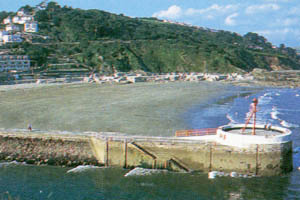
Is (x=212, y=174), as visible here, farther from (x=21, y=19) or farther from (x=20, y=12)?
(x=20, y=12)

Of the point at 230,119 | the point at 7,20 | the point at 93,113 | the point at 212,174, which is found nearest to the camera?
the point at 212,174

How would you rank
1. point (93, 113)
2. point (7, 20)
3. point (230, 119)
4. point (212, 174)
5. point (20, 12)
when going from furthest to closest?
point (20, 12) → point (7, 20) → point (93, 113) → point (230, 119) → point (212, 174)

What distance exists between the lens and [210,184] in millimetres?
20969

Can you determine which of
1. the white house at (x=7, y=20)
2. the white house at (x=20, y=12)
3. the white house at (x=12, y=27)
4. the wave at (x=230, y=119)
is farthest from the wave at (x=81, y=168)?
the white house at (x=20, y=12)

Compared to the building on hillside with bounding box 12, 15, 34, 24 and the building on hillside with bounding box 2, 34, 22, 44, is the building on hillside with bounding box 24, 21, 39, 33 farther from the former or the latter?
the building on hillside with bounding box 2, 34, 22, 44

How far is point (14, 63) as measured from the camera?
9381 centimetres

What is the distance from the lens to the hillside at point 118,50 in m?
113

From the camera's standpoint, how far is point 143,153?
23.4 metres

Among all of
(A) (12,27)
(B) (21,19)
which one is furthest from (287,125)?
(B) (21,19)

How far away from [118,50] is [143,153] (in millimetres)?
104150

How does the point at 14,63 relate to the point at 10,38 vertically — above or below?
below

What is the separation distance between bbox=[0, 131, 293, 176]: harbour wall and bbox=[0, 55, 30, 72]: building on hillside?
7011 cm

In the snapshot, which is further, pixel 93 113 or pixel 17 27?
pixel 17 27

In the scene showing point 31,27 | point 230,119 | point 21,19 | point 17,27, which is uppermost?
point 21,19
